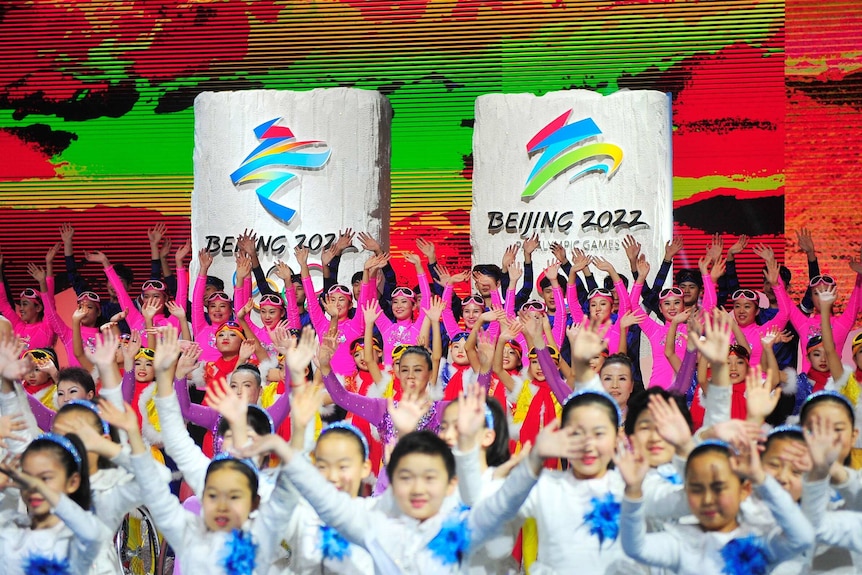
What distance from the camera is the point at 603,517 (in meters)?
3.49

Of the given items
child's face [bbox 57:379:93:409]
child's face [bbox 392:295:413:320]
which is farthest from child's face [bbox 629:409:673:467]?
child's face [bbox 392:295:413:320]

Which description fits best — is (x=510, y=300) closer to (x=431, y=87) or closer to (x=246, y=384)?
(x=246, y=384)

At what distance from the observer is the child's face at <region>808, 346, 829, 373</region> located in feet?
18.8

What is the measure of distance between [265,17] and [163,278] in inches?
126

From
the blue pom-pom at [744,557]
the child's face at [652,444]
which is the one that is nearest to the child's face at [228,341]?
the child's face at [652,444]

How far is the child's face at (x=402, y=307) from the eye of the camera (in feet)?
21.5

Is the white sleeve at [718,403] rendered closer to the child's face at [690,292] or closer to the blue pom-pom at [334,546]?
the blue pom-pom at [334,546]

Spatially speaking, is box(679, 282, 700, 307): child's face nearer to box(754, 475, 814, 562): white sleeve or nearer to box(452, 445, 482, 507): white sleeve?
box(754, 475, 814, 562): white sleeve

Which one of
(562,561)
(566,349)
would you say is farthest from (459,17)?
(562,561)

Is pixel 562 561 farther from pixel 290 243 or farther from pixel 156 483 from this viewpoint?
pixel 290 243

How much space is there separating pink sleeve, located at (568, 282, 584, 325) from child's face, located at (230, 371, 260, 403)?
2108 millimetres

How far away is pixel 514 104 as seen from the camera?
8.01 metres

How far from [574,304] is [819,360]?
4.66 ft

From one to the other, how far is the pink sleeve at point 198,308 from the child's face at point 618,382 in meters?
2.66
